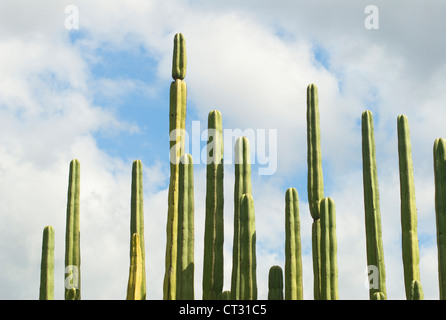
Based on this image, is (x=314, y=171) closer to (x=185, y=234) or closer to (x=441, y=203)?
(x=441, y=203)

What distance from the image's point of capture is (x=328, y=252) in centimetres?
962

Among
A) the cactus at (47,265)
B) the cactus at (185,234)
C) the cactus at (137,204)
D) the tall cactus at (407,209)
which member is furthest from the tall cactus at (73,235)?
the tall cactus at (407,209)

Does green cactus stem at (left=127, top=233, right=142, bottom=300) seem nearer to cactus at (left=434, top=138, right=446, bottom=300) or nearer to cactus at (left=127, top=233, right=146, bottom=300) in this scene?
cactus at (left=127, top=233, right=146, bottom=300)

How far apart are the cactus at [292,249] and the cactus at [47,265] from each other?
3978mm

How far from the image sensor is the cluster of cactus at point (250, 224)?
939cm

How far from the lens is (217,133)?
10180 millimetres

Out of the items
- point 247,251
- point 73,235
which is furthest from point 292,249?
point 73,235

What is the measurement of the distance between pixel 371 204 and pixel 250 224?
215 cm

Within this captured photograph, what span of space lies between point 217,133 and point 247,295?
253 cm

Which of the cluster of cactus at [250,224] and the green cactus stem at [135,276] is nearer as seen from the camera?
the green cactus stem at [135,276]

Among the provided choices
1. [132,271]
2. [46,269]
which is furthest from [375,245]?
[46,269]

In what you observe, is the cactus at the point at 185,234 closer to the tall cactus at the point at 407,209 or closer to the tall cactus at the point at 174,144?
the tall cactus at the point at 174,144

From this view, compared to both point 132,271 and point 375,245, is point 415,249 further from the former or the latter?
point 132,271

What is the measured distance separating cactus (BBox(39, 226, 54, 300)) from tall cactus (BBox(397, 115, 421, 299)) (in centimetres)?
568
